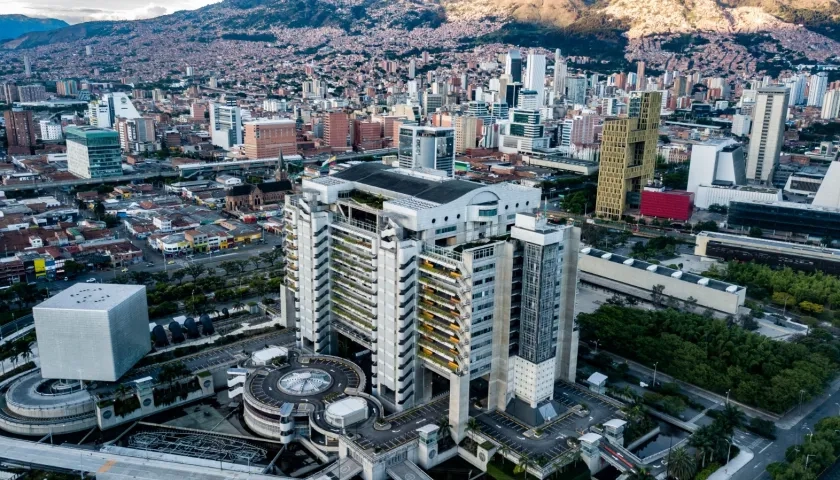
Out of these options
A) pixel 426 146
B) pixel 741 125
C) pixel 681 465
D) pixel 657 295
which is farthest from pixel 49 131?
pixel 681 465

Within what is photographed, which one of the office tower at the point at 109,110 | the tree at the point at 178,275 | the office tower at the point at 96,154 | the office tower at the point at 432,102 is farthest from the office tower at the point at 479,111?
the tree at the point at 178,275

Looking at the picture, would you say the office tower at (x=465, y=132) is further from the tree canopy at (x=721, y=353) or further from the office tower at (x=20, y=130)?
the tree canopy at (x=721, y=353)

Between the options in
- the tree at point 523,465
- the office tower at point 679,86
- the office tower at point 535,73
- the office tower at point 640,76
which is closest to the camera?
the tree at point 523,465

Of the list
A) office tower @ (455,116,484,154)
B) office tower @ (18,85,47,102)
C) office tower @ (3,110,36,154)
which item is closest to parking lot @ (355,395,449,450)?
office tower @ (455,116,484,154)

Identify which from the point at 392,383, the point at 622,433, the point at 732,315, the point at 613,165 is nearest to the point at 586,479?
Result: the point at 622,433

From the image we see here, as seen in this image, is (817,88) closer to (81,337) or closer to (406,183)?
(406,183)
